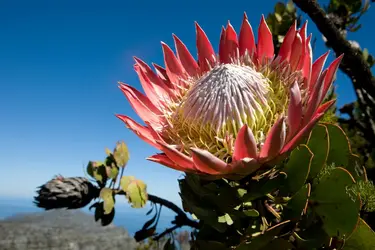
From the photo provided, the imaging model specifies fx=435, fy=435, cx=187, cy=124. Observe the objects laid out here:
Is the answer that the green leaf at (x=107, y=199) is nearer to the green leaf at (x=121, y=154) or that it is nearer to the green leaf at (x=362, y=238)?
the green leaf at (x=121, y=154)

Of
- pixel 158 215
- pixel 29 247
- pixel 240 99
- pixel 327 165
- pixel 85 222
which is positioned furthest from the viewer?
pixel 85 222

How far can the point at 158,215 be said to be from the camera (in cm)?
176

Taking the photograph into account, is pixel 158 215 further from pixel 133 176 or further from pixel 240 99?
pixel 240 99

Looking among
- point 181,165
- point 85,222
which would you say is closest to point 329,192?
point 181,165

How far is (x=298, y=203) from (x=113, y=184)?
1.10 metres

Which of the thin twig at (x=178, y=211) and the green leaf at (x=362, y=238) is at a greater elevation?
the thin twig at (x=178, y=211)

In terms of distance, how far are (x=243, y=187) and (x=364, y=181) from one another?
28cm

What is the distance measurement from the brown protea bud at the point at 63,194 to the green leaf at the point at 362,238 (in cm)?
108

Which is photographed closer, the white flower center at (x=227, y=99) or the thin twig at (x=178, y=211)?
the white flower center at (x=227, y=99)

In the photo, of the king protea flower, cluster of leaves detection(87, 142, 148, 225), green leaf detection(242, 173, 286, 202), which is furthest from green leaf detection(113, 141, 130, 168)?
green leaf detection(242, 173, 286, 202)

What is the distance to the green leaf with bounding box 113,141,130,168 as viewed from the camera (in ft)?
5.80

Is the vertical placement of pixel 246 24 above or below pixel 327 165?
above

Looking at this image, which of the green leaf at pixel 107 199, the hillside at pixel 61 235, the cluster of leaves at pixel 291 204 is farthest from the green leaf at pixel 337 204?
the hillside at pixel 61 235

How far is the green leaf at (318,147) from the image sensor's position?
83cm
